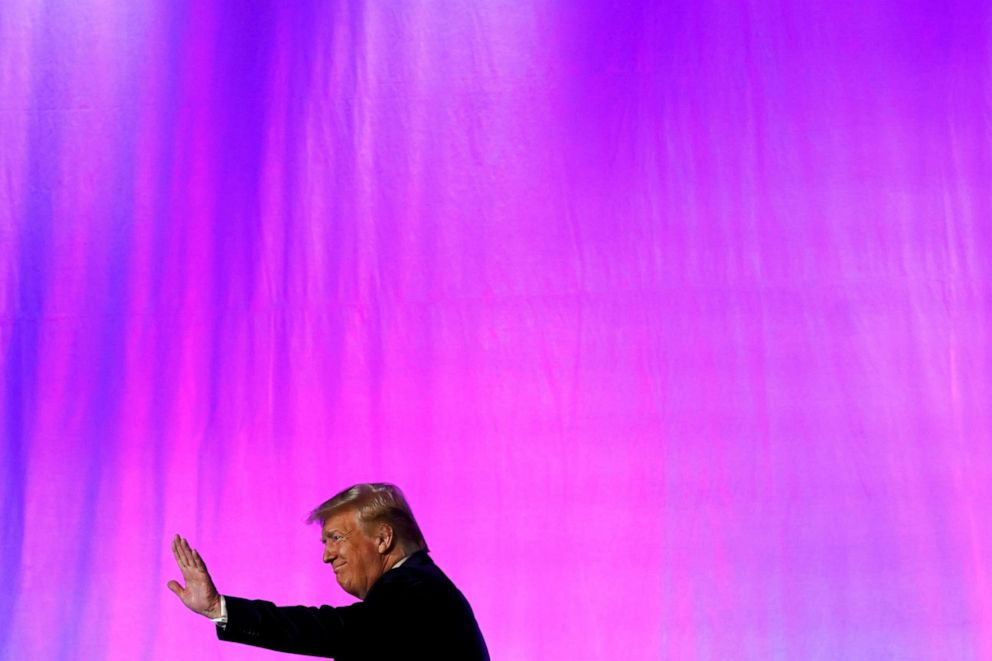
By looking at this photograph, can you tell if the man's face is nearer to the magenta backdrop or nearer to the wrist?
the wrist

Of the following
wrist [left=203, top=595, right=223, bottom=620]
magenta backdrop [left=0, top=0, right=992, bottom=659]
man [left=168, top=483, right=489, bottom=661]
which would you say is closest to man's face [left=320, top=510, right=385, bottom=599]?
man [left=168, top=483, right=489, bottom=661]

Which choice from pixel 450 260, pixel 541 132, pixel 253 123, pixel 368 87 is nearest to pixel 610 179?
pixel 541 132

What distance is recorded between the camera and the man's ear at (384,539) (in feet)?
8.36

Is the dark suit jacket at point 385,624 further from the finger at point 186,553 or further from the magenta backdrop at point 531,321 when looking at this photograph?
the magenta backdrop at point 531,321

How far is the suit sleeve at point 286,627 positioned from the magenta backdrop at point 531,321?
114 cm

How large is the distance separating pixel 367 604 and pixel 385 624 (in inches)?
3.0

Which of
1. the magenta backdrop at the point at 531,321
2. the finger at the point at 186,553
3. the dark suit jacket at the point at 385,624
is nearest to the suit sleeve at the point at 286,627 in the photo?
the dark suit jacket at the point at 385,624

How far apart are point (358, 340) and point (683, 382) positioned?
37.8 inches

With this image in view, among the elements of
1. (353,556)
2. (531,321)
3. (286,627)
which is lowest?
(286,627)

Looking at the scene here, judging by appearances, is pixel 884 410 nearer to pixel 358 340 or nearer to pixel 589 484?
pixel 589 484

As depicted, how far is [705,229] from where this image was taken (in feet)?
12.2

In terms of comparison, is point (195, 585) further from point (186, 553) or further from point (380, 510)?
point (380, 510)

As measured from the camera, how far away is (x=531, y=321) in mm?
3729

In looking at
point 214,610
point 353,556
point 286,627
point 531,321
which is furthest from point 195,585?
point 531,321
